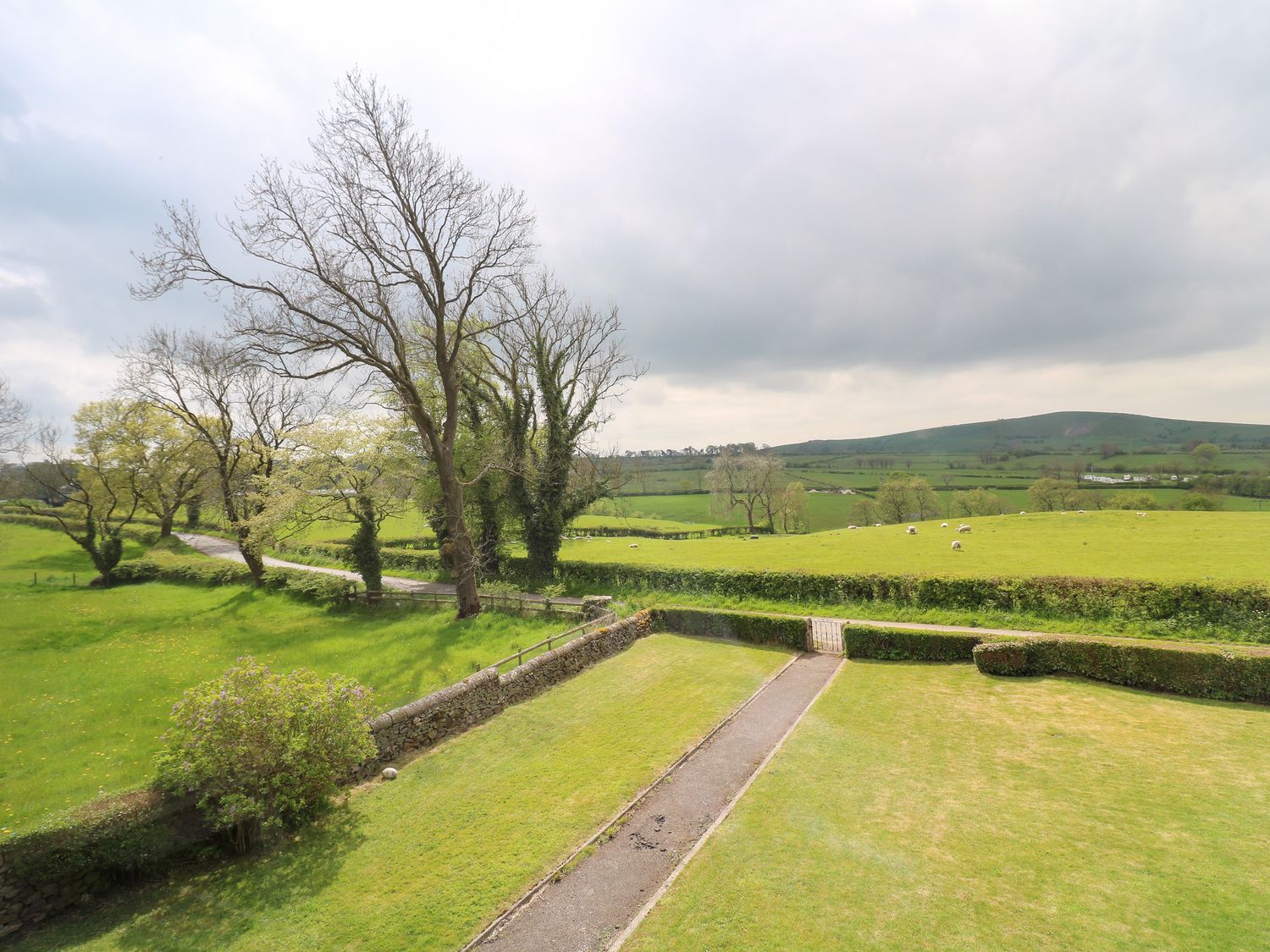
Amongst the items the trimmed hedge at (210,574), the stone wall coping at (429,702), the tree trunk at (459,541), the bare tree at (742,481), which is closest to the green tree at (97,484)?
the trimmed hedge at (210,574)

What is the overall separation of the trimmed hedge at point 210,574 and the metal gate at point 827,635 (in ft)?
74.2

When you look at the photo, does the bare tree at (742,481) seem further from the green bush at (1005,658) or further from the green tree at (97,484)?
the green tree at (97,484)

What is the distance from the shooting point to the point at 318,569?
38781 mm

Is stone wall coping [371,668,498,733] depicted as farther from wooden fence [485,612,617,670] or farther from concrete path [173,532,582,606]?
concrete path [173,532,582,606]

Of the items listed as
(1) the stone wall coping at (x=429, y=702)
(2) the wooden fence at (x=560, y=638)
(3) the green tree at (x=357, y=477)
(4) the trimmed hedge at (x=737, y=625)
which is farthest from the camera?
(3) the green tree at (x=357, y=477)

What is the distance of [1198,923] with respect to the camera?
639 cm

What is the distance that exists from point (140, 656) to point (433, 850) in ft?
51.3

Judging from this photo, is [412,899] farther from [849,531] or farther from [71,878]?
[849,531]

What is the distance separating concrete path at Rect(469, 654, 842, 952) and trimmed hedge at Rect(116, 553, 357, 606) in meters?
22.3

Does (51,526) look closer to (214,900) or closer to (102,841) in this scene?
(102,841)

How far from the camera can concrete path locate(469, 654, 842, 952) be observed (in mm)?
7102

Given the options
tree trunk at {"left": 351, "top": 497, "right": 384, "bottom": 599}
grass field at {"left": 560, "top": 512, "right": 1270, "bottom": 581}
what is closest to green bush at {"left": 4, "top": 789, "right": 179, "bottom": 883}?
tree trunk at {"left": 351, "top": 497, "right": 384, "bottom": 599}

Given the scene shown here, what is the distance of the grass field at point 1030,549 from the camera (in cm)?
2248

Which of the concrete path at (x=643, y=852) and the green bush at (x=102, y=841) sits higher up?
the green bush at (x=102, y=841)
